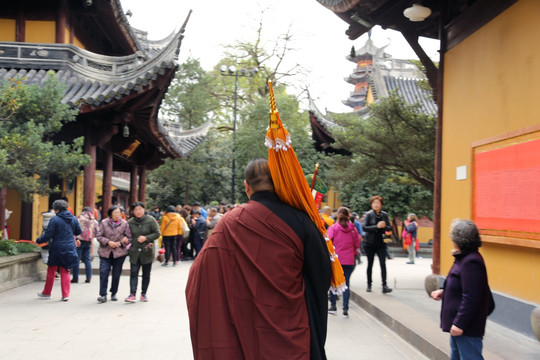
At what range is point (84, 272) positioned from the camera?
40.1 feet

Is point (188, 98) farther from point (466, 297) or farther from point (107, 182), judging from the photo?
point (466, 297)

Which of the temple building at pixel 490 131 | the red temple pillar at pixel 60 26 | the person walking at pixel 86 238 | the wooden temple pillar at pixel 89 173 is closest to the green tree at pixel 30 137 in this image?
Result: the person walking at pixel 86 238

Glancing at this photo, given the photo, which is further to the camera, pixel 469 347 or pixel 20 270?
pixel 20 270

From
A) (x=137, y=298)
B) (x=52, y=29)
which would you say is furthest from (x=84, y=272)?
(x=52, y=29)

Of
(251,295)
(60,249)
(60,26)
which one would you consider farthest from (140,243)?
(60,26)

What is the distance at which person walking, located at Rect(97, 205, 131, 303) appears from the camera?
856 centimetres

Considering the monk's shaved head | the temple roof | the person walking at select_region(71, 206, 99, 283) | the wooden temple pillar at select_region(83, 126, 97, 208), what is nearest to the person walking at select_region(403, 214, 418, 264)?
the temple roof

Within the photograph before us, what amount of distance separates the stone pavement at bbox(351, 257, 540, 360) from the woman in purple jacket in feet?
4.95

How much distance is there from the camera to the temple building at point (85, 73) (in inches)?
490

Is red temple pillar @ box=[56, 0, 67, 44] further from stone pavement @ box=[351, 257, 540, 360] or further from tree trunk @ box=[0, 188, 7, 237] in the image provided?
stone pavement @ box=[351, 257, 540, 360]

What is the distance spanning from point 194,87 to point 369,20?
20880 mm

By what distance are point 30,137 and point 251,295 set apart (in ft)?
22.5

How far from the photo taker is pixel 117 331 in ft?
21.8

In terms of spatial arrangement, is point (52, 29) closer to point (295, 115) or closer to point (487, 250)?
point (487, 250)
